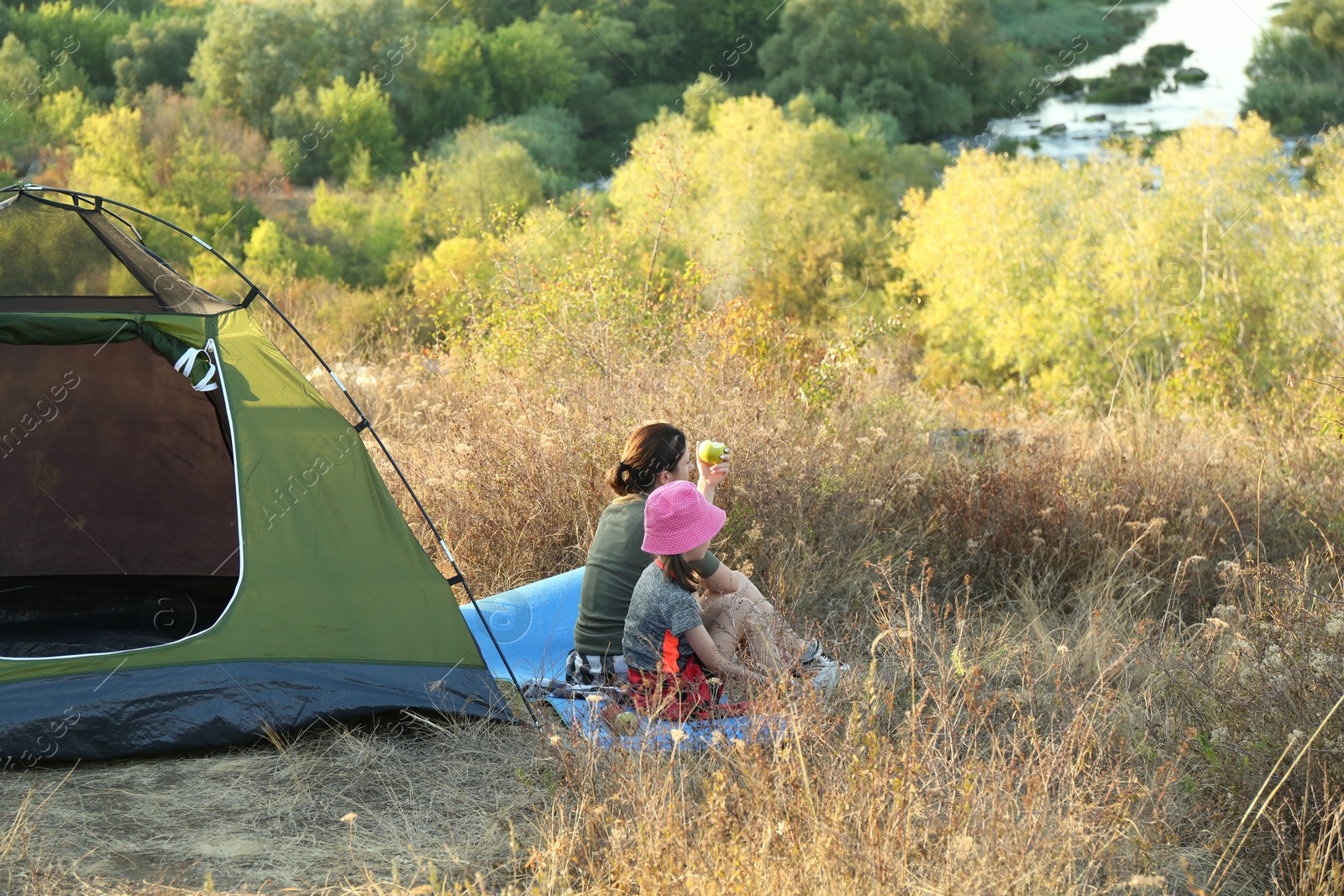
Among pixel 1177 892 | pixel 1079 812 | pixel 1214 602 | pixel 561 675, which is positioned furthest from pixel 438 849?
pixel 1214 602

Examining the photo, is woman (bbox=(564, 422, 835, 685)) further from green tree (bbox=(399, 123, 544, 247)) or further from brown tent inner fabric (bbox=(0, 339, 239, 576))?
green tree (bbox=(399, 123, 544, 247))

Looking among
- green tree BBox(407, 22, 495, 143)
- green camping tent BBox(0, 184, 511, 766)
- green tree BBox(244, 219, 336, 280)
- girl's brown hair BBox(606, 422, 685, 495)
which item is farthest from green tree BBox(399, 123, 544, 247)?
girl's brown hair BBox(606, 422, 685, 495)

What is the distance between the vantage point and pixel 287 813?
296cm

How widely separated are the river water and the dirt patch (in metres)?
25.8

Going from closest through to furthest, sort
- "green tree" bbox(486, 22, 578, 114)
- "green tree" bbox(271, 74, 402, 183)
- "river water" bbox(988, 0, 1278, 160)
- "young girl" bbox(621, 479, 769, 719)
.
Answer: "young girl" bbox(621, 479, 769, 719) < "green tree" bbox(271, 74, 402, 183) < "river water" bbox(988, 0, 1278, 160) < "green tree" bbox(486, 22, 578, 114)

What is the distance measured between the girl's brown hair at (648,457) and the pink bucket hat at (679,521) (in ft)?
0.99

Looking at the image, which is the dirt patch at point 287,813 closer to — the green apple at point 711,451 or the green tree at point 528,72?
the green apple at point 711,451

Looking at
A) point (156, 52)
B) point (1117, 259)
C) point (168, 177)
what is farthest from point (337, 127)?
point (1117, 259)

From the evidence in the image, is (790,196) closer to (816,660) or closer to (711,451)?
(711,451)

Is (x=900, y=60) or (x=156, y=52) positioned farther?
(x=900, y=60)

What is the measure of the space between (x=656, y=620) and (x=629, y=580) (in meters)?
0.33

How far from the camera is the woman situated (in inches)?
132

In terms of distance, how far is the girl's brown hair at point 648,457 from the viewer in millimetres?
3471

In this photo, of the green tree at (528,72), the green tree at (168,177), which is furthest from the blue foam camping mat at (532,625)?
the green tree at (528,72)
